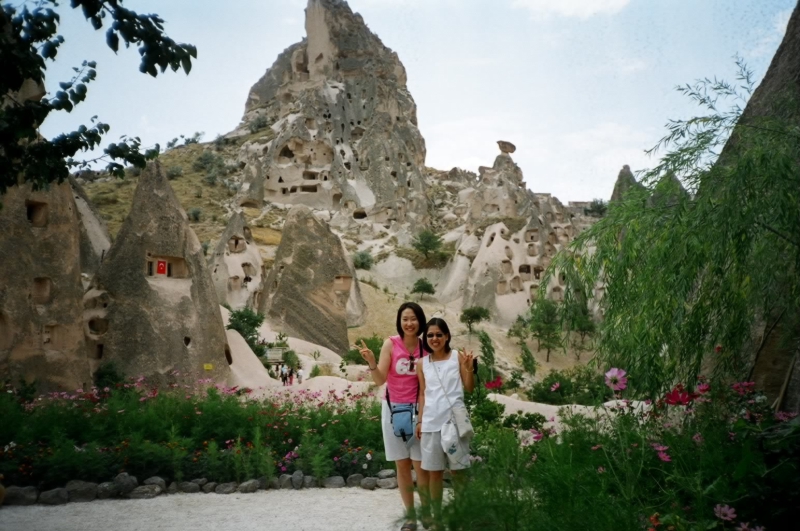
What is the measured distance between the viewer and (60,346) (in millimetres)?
10266

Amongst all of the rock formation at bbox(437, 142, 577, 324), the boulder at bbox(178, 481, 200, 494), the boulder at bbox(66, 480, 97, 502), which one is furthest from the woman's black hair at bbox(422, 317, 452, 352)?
the rock formation at bbox(437, 142, 577, 324)

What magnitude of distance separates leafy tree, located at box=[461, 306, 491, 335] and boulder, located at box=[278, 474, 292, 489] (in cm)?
2134

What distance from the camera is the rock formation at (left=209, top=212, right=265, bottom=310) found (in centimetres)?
2616

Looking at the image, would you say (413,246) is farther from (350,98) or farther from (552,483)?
(552,483)

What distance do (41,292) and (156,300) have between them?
2.09 metres

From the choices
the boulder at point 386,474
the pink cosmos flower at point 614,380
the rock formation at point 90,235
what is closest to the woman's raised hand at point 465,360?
the pink cosmos flower at point 614,380

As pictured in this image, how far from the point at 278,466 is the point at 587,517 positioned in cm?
413

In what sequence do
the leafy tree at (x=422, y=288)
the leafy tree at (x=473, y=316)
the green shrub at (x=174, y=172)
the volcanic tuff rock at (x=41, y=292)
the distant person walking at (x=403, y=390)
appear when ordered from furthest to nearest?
1. the green shrub at (x=174, y=172)
2. the leafy tree at (x=422, y=288)
3. the leafy tree at (x=473, y=316)
4. the volcanic tuff rock at (x=41, y=292)
5. the distant person walking at (x=403, y=390)

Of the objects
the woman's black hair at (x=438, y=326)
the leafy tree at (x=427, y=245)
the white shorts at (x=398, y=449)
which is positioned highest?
the leafy tree at (x=427, y=245)

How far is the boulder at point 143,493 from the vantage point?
6141 millimetres

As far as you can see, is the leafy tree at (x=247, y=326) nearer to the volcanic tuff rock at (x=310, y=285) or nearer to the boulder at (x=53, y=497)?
the volcanic tuff rock at (x=310, y=285)

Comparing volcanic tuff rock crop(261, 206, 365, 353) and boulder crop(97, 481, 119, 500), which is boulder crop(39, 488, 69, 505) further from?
volcanic tuff rock crop(261, 206, 365, 353)

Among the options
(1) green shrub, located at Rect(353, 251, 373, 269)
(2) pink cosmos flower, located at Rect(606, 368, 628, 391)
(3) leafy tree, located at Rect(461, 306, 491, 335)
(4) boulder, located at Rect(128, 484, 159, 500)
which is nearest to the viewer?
(2) pink cosmos flower, located at Rect(606, 368, 628, 391)

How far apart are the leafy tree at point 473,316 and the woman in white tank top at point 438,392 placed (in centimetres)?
2330
